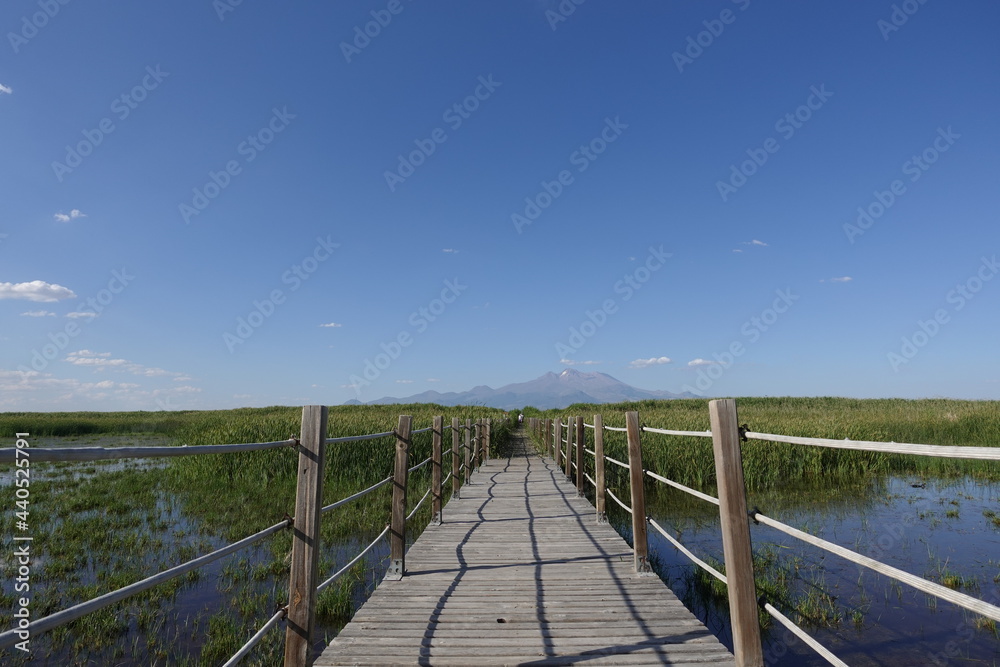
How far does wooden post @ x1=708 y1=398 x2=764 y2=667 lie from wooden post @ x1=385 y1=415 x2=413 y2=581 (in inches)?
99.0

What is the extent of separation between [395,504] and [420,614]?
3.64 ft

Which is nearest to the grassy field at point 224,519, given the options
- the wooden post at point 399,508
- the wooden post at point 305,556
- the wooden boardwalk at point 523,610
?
the wooden post at point 399,508

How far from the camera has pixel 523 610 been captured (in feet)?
11.2

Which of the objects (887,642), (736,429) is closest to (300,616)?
(736,429)

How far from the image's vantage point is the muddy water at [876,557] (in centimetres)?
406

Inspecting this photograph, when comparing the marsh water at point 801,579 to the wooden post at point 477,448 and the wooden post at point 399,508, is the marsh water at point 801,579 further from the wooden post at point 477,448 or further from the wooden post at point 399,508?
the wooden post at point 477,448

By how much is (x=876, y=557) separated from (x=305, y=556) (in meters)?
6.33

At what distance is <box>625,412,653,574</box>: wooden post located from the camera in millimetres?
4148

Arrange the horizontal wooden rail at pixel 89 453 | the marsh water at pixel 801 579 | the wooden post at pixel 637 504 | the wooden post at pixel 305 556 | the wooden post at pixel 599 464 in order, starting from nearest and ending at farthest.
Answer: the horizontal wooden rail at pixel 89 453, the wooden post at pixel 305 556, the marsh water at pixel 801 579, the wooden post at pixel 637 504, the wooden post at pixel 599 464

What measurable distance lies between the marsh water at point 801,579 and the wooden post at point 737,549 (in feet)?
6.72

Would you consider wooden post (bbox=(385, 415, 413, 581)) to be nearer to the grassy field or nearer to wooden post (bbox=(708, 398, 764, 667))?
the grassy field

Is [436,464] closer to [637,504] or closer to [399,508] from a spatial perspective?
[399,508]

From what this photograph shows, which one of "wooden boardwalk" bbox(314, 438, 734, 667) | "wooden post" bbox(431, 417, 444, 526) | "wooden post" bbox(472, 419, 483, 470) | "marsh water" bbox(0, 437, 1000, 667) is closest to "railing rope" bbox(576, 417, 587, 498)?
"marsh water" bbox(0, 437, 1000, 667)

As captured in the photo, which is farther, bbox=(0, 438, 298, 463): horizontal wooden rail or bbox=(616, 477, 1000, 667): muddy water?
bbox=(616, 477, 1000, 667): muddy water
